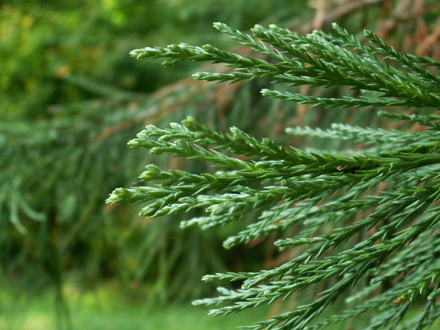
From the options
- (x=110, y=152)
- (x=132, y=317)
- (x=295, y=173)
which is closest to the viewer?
(x=295, y=173)

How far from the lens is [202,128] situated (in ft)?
1.75

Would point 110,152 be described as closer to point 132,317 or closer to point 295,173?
point 295,173

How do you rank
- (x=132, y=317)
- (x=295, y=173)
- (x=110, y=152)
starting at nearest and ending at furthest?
(x=295, y=173)
(x=110, y=152)
(x=132, y=317)

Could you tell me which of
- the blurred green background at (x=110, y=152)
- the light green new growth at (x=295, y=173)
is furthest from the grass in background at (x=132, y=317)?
the light green new growth at (x=295, y=173)

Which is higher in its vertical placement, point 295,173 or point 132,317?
point 295,173

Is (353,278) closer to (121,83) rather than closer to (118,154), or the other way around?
(118,154)

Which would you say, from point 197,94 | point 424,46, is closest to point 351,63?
point 424,46

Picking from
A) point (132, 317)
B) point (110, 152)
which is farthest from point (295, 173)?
point (132, 317)

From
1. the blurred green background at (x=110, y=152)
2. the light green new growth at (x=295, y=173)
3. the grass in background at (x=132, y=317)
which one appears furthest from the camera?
the grass in background at (x=132, y=317)

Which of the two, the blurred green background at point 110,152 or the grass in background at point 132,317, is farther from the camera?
the grass in background at point 132,317

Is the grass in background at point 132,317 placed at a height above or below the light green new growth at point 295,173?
below

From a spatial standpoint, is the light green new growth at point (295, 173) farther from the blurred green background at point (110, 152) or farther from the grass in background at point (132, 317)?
the grass in background at point (132, 317)

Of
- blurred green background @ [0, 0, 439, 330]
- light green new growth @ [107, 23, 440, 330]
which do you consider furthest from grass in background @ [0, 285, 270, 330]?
light green new growth @ [107, 23, 440, 330]

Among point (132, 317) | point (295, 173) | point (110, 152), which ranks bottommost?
point (132, 317)
